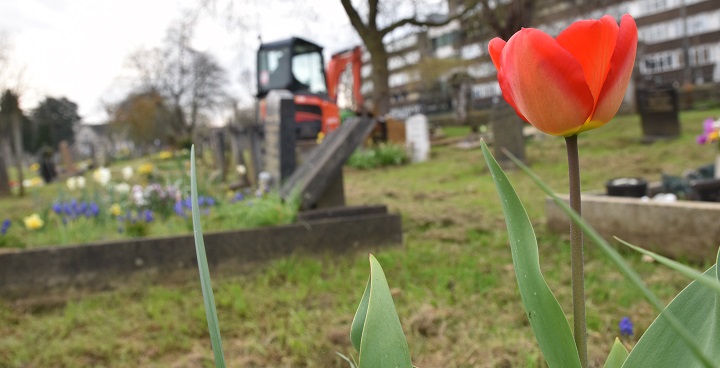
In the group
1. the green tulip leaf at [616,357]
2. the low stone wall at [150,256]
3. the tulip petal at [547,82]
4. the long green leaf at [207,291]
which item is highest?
the tulip petal at [547,82]

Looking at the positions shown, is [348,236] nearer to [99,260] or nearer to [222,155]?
[99,260]

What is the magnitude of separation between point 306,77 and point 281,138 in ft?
38.0

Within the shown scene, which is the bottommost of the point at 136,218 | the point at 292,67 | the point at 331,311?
the point at 331,311

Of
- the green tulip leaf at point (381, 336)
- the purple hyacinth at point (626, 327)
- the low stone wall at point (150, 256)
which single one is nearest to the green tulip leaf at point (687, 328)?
the green tulip leaf at point (381, 336)

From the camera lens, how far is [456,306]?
245cm

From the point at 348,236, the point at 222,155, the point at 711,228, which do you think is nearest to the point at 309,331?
the point at 348,236

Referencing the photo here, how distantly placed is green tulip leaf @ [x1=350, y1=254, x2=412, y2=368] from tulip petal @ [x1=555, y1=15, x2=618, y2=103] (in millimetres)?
292

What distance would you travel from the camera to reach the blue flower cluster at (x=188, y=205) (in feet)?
13.4

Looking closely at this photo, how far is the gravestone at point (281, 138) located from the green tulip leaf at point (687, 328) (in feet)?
13.5

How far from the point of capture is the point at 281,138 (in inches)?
182

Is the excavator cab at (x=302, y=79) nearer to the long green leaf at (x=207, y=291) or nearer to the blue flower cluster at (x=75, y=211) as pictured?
the blue flower cluster at (x=75, y=211)

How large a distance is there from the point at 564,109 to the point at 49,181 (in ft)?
62.5

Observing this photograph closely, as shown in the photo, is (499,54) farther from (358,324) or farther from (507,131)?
(507,131)

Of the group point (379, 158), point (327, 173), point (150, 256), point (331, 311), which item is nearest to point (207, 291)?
point (331, 311)
